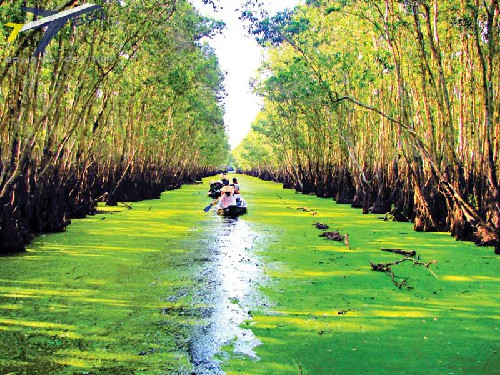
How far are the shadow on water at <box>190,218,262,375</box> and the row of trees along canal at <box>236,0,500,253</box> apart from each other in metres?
3.45

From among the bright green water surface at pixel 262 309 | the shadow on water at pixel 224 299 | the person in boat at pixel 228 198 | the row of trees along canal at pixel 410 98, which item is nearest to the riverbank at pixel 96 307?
the bright green water surface at pixel 262 309

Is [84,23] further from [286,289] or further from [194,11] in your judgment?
[194,11]

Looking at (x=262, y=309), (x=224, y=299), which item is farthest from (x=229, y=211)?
(x=262, y=309)

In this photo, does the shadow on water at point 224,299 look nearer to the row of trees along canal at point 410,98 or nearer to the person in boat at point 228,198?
the row of trees along canal at point 410,98

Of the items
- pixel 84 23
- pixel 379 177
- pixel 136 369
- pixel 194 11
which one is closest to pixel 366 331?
pixel 136 369

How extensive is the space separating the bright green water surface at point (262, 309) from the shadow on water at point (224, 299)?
4 centimetres

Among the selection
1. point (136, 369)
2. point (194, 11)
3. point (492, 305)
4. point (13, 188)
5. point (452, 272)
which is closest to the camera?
point (136, 369)

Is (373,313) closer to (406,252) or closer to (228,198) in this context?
(406,252)

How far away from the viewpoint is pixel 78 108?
1366cm

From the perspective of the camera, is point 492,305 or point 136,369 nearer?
point 136,369

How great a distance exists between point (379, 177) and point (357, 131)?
550 cm

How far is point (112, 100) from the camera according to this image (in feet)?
51.8

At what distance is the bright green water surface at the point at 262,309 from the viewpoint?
3574 mm

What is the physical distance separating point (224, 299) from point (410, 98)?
444 inches
